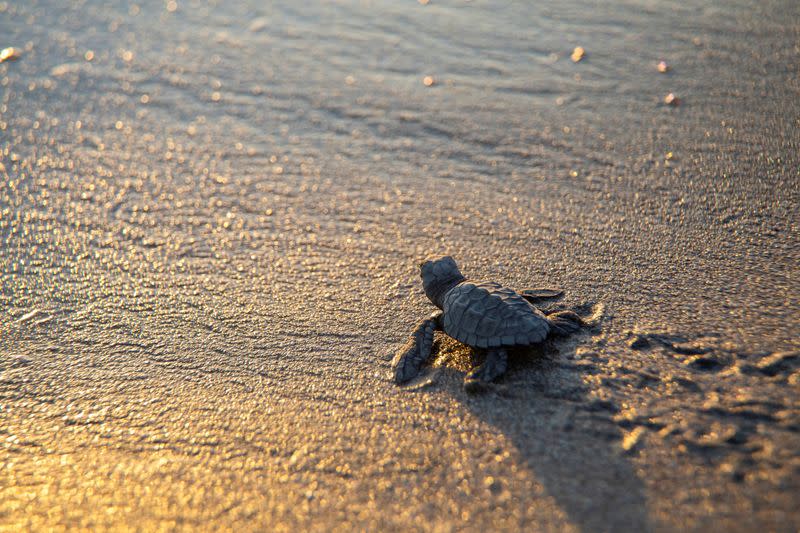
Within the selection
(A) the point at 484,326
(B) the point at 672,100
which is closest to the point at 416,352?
(A) the point at 484,326

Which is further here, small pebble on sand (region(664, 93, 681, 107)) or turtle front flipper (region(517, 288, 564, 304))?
small pebble on sand (region(664, 93, 681, 107))

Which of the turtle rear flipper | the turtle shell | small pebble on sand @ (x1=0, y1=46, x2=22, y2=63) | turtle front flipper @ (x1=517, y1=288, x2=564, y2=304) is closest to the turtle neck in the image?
the turtle shell

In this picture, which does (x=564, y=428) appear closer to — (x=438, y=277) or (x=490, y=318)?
(x=490, y=318)

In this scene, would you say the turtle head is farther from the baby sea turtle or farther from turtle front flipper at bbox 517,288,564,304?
turtle front flipper at bbox 517,288,564,304

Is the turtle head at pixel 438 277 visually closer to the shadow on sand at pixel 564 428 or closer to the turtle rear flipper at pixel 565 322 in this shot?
the shadow on sand at pixel 564 428

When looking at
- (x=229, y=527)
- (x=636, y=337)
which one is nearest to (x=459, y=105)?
(x=636, y=337)
